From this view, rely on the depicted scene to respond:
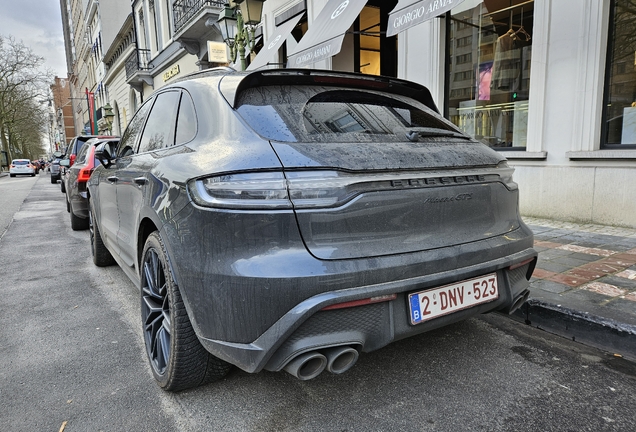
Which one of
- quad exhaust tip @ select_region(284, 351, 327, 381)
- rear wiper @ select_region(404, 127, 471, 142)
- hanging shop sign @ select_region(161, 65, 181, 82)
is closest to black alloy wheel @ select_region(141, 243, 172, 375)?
quad exhaust tip @ select_region(284, 351, 327, 381)

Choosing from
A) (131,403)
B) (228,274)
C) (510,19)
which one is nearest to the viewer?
(228,274)

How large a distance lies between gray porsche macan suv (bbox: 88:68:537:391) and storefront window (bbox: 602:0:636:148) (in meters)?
4.12

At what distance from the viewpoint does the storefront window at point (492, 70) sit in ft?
21.9

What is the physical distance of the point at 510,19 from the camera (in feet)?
22.9

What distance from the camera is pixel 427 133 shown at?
7.69ft

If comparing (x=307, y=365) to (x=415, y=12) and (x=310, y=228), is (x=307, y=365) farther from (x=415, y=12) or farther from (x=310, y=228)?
(x=415, y=12)

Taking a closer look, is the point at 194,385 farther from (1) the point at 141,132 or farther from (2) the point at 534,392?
(1) the point at 141,132

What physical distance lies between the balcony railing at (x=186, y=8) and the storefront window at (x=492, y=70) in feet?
30.8

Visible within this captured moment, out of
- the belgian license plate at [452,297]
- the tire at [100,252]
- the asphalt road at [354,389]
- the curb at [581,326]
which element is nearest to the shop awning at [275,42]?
the tire at [100,252]

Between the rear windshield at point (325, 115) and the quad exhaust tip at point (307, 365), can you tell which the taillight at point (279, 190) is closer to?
the rear windshield at point (325, 115)

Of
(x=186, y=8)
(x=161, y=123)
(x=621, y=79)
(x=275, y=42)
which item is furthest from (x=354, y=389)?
(x=186, y=8)

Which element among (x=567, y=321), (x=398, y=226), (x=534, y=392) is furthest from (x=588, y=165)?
(x=398, y=226)

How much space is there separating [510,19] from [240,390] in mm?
7063

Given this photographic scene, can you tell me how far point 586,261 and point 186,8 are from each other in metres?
16.6
